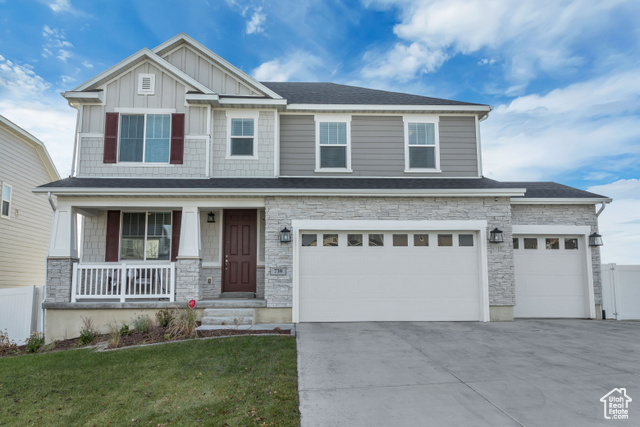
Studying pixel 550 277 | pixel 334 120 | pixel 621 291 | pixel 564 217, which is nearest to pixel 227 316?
pixel 334 120

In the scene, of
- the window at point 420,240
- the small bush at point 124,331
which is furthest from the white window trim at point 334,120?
the small bush at point 124,331

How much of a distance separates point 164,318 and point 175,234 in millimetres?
2685

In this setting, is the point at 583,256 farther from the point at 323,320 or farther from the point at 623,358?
the point at 323,320

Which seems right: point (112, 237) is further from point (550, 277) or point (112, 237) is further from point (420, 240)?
point (550, 277)

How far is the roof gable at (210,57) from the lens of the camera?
35.4 ft

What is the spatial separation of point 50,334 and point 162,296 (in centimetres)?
259

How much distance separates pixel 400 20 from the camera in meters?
13.8

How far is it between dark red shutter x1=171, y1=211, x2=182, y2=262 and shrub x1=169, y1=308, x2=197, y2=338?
2.52 meters

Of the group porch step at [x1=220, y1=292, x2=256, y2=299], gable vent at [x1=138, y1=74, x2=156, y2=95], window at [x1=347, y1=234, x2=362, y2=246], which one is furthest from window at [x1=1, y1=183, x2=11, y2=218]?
window at [x1=347, y1=234, x2=362, y2=246]

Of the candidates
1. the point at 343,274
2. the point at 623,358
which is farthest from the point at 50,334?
the point at 623,358

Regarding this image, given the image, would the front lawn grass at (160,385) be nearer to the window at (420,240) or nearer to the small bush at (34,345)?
the small bush at (34,345)

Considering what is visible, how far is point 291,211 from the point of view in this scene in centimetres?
934

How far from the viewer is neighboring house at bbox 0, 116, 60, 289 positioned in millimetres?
12859

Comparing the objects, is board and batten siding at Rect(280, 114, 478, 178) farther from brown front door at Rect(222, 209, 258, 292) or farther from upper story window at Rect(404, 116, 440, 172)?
brown front door at Rect(222, 209, 258, 292)
